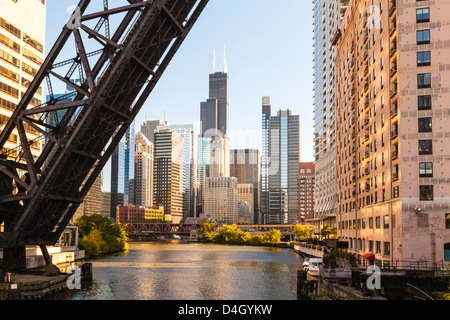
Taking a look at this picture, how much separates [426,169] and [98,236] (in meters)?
66.5

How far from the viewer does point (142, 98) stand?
128 ft

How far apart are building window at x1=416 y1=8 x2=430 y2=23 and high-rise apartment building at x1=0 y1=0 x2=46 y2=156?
48735 mm

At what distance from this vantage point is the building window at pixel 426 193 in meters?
44.9

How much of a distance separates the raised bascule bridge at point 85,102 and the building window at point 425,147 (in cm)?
2407

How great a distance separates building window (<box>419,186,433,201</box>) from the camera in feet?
147

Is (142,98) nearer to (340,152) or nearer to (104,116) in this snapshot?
(104,116)

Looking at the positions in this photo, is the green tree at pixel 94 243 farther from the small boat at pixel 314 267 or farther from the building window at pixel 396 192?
the building window at pixel 396 192

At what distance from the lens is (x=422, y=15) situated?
47000 millimetres

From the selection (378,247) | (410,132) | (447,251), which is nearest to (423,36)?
(410,132)

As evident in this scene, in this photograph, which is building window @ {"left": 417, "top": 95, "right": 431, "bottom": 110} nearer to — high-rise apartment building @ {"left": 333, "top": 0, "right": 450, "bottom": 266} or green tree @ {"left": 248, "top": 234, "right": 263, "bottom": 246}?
high-rise apartment building @ {"left": 333, "top": 0, "right": 450, "bottom": 266}

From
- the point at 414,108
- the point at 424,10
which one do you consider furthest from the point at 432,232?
the point at 424,10

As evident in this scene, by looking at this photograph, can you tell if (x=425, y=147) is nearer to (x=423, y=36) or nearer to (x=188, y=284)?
(x=423, y=36)

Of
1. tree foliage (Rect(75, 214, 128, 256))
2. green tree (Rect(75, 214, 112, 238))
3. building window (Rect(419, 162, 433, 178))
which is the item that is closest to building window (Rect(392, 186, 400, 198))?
building window (Rect(419, 162, 433, 178))
